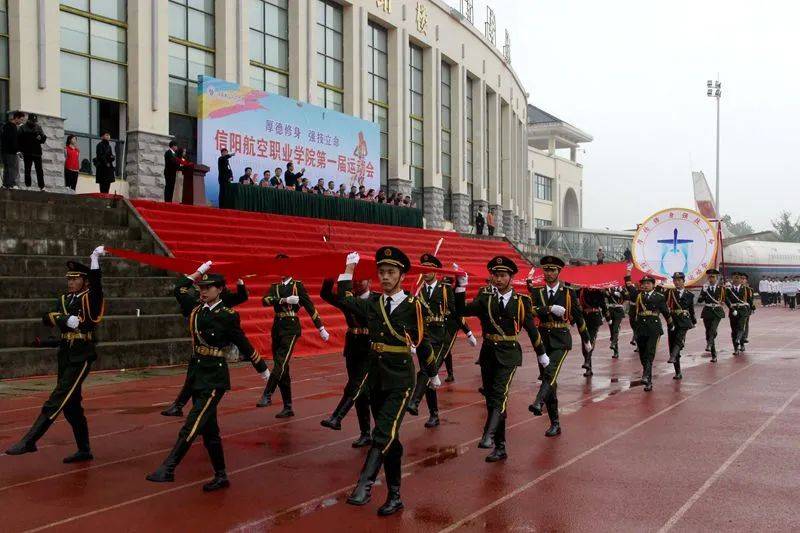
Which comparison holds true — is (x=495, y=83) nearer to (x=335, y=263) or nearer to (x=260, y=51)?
(x=260, y=51)

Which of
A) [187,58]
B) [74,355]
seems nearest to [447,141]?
[187,58]

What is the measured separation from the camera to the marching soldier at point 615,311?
1811 cm

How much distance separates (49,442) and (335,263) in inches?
143

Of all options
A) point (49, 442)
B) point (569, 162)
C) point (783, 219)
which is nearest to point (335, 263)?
point (49, 442)

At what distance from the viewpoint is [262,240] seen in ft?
72.1

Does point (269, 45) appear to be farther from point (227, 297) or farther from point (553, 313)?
point (227, 297)

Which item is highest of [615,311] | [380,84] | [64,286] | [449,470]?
[380,84]

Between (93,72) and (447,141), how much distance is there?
21235 millimetres

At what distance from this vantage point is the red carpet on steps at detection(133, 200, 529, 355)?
59.6 feet

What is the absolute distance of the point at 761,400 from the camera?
12.1 meters

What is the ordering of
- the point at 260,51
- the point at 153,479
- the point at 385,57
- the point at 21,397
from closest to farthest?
the point at 153,479 → the point at 21,397 → the point at 260,51 → the point at 385,57

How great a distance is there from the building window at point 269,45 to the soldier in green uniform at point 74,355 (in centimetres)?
2100

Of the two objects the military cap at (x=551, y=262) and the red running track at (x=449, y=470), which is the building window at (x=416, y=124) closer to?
the red running track at (x=449, y=470)

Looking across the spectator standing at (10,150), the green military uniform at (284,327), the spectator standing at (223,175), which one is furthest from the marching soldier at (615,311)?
the spectator standing at (10,150)
